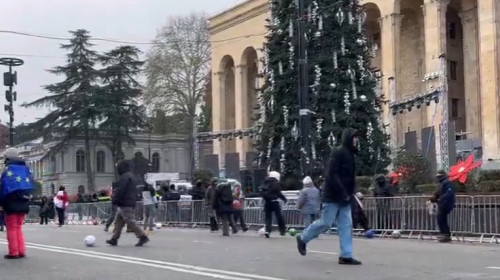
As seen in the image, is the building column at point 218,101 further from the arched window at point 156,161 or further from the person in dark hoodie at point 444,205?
the person in dark hoodie at point 444,205

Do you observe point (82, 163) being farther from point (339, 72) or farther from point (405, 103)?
point (339, 72)

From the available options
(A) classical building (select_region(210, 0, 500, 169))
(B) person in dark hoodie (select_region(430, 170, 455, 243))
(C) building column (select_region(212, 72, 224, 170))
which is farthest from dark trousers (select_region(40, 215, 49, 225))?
(C) building column (select_region(212, 72, 224, 170))

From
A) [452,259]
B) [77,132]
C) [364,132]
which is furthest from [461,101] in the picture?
[452,259]

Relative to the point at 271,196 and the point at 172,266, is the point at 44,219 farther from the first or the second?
the point at 172,266

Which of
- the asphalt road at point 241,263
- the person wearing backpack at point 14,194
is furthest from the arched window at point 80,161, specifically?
the person wearing backpack at point 14,194

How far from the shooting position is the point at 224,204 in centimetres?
2277

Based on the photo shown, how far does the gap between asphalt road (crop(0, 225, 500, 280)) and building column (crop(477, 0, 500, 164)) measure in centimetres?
2949

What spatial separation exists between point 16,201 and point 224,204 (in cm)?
1061

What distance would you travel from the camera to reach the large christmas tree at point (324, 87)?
1222 inches

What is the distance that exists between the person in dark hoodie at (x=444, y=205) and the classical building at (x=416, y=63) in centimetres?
1635

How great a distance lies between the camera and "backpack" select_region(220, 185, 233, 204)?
22.8 meters

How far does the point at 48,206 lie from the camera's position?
4178cm

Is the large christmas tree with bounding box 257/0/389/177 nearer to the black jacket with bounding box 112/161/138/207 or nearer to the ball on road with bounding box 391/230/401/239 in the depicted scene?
the ball on road with bounding box 391/230/401/239

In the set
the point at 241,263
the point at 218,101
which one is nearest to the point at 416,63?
the point at 218,101
